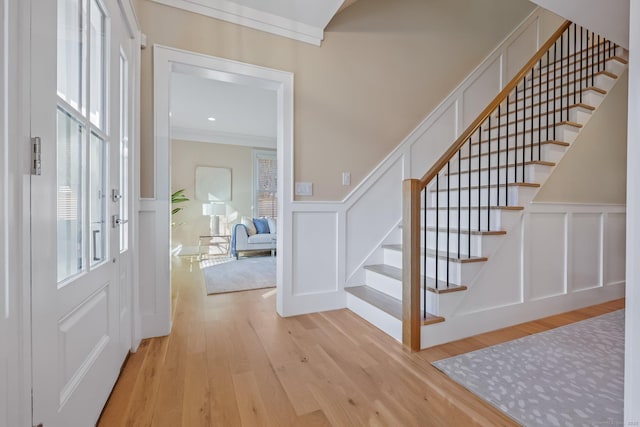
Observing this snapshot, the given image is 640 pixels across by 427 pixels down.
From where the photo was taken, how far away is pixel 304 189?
244cm

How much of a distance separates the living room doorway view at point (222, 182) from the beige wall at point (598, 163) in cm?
320

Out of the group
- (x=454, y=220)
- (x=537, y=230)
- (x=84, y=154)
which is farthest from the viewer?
(x=454, y=220)

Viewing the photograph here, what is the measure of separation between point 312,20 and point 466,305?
102 inches

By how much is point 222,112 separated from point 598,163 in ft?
16.3

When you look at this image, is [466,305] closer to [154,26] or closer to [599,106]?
[599,106]

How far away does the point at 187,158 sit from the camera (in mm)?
5898

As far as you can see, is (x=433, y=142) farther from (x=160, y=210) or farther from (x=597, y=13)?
(x=160, y=210)

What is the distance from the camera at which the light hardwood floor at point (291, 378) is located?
1258mm

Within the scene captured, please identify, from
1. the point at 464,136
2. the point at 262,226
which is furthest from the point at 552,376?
the point at 262,226

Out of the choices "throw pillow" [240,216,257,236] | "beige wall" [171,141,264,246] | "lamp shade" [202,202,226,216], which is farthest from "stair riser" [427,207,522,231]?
"beige wall" [171,141,264,246]

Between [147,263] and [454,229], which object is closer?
[147,263]

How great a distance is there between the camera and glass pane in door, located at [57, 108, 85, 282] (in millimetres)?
942

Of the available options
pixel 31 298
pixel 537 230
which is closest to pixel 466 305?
pixel 537 230

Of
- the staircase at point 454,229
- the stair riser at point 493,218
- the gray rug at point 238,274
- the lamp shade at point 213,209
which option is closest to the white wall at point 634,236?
the staircase at point 454,229
